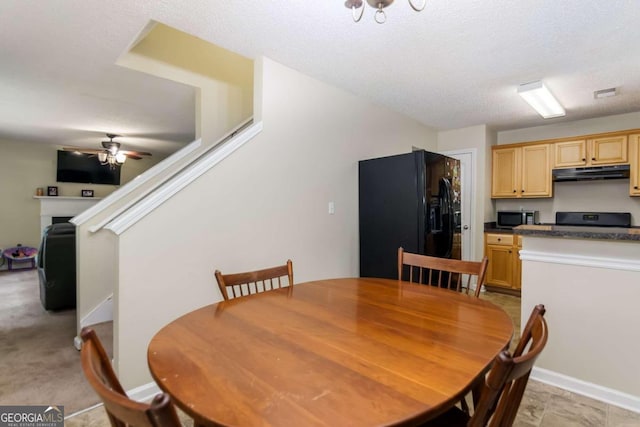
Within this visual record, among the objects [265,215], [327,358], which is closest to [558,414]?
[327,358]

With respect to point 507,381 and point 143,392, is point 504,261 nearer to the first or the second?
point 507,381

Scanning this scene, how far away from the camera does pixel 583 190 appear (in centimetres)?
418

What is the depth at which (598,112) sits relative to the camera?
12.4 ft

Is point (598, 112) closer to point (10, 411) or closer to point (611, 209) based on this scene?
point (611, 209)

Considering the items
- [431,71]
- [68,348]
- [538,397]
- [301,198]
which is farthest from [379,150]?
[68,348]

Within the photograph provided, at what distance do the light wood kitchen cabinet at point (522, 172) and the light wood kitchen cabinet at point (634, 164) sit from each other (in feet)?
2.46

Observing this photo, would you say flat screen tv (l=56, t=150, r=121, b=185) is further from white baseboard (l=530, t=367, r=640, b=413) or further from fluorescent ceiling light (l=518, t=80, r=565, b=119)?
white baseboard (l=530, t=367, r=640, b=413)

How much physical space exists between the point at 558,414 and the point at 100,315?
3.49 metres

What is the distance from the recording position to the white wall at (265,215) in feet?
6.19

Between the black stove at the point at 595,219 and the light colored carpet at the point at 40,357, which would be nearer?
the light colored carpet at the point at 40,357

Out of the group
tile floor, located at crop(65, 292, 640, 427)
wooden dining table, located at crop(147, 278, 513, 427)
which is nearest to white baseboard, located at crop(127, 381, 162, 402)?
tile floor, located at crop(65, 292, 640, 427)

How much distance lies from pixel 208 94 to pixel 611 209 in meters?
4.96

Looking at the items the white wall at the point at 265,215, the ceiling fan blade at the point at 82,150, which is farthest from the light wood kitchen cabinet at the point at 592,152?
the ceiling fan blade at the point at 82,150

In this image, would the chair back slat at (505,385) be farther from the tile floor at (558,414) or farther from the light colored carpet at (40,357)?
the light colored carpet at (40,357)
